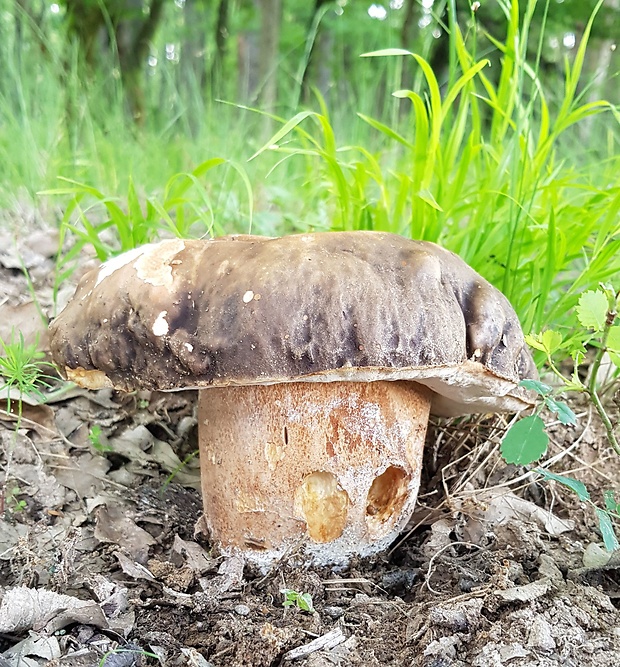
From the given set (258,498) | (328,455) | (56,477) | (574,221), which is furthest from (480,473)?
(56,477)

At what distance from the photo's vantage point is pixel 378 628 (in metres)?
1.24

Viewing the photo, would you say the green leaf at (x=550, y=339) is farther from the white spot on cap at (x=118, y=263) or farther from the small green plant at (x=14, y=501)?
the small green plant at (x=14, y=501)

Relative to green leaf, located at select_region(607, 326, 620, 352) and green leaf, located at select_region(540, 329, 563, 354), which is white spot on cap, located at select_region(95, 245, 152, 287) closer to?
green leaf, located at select_region(540, 329, 563, 354)

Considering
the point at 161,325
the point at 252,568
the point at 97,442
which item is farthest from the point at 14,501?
the point at 161,325

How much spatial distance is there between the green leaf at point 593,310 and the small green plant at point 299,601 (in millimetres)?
824

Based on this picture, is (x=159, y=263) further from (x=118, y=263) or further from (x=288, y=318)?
(x=288, y=318)

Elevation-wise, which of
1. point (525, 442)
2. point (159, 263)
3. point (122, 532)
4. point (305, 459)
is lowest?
point (122, 532)

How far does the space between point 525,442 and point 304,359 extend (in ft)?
1.48

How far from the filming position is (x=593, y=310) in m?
1.16

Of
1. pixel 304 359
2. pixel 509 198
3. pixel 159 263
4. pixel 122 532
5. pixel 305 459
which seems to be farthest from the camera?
pixel 509 198

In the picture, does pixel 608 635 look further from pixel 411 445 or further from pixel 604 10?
pixel 604 10

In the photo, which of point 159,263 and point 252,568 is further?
point 252,568

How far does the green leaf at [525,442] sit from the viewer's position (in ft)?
3.64

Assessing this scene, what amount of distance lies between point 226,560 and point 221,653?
1.01ft
